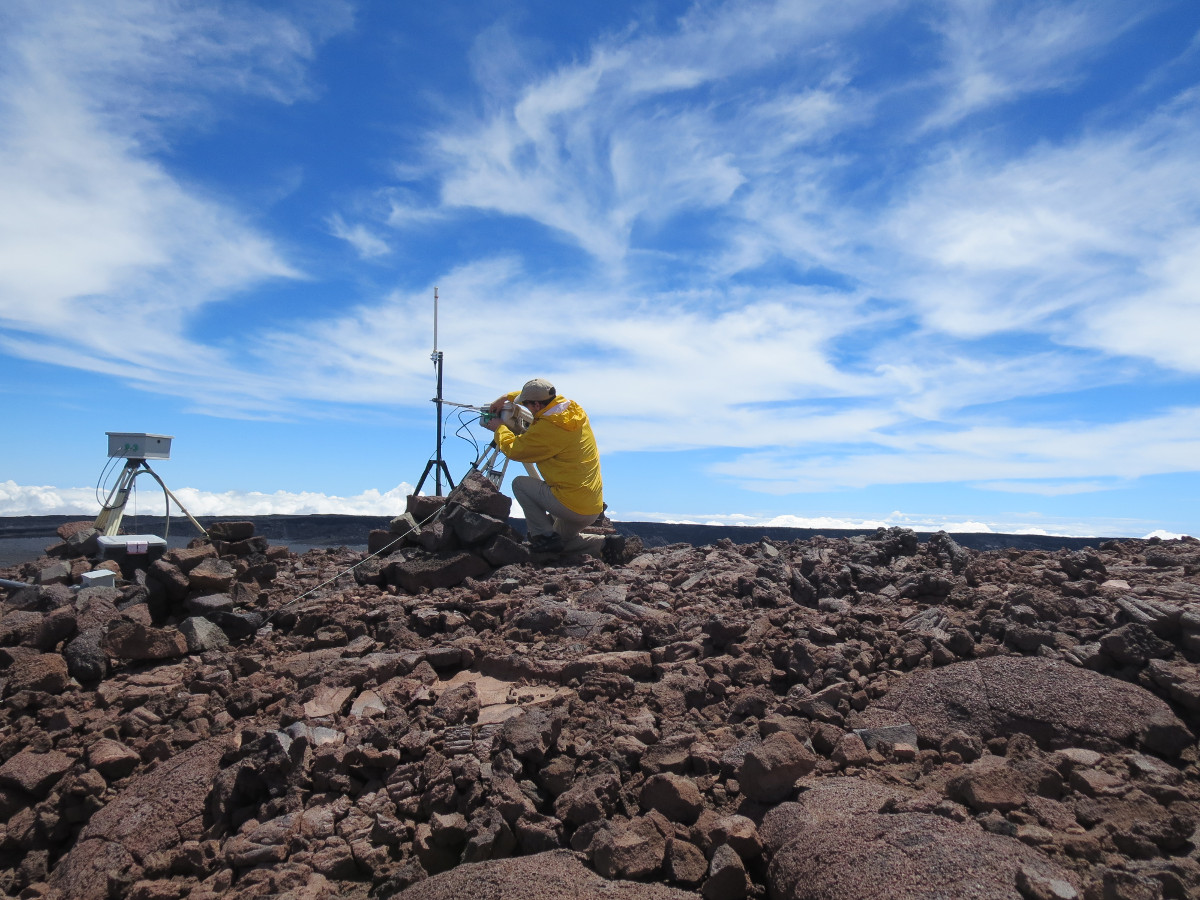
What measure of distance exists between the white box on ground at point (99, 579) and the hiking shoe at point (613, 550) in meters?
5.11

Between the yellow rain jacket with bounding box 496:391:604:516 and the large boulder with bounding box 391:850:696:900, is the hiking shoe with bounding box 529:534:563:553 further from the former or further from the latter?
the large boulder with bounding box 391:850:696:900

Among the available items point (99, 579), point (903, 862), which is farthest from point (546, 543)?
point (903, 862)

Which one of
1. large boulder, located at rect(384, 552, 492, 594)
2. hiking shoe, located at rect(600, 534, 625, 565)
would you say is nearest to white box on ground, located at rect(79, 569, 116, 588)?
large boulder, located at rect(384, 552, 492, 594)

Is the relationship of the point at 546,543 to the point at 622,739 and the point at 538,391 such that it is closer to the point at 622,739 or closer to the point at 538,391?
the point at 538,391

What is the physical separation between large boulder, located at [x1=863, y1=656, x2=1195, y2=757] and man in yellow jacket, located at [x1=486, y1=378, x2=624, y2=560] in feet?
16.4

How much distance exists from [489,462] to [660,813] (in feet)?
21.4

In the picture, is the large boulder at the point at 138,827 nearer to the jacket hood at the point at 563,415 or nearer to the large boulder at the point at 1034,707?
the large boulder at the point at 1034,707

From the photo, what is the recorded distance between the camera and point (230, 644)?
20.6 ft

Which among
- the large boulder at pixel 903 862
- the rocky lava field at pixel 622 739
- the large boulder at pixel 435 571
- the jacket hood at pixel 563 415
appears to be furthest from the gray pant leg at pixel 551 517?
the large boulder at pixel 903 862

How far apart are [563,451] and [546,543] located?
1.08 m

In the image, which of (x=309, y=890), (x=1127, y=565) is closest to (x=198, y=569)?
(x=309, y=890)

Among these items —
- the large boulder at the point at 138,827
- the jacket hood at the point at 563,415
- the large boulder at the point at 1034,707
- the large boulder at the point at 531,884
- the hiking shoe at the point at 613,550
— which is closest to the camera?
the large boulder at the point at 531,884

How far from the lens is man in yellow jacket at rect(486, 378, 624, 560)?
8672mm

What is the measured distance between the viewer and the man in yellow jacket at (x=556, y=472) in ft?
28.5
